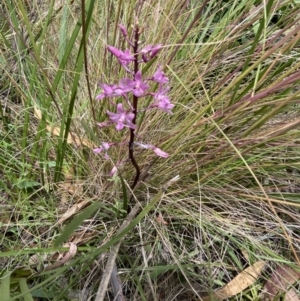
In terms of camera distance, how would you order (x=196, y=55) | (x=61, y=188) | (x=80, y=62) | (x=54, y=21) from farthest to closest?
(x=54, y=21)
(x=196, y=55)
(x=61, y=188)
(x=80, y=62)

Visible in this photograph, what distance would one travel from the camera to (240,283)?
3.15ft

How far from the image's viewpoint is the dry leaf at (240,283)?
947 millimetres

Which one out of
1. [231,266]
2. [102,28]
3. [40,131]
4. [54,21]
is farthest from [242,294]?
[54,21]

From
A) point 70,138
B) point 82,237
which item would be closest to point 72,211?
point 82,237

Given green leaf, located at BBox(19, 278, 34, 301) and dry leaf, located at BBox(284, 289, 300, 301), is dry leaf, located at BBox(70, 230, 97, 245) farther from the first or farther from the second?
dry leaf, located at BBox(284, 289, 300, 301)

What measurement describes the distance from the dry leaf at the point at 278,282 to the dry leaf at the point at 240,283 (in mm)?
36

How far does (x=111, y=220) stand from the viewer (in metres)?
0.97

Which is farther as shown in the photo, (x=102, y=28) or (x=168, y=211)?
(x=102, y=28)

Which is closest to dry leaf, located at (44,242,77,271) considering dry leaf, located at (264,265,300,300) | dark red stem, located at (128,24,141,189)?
dark red stem, located at (128,24,141,189)

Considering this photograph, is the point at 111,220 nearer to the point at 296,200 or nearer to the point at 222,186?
the point at 222,186

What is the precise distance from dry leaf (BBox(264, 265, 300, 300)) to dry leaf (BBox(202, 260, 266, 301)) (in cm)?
4

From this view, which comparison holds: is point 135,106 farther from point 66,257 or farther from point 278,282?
point 278,282

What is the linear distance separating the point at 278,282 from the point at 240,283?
8 centimetres

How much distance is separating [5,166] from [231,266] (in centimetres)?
55
